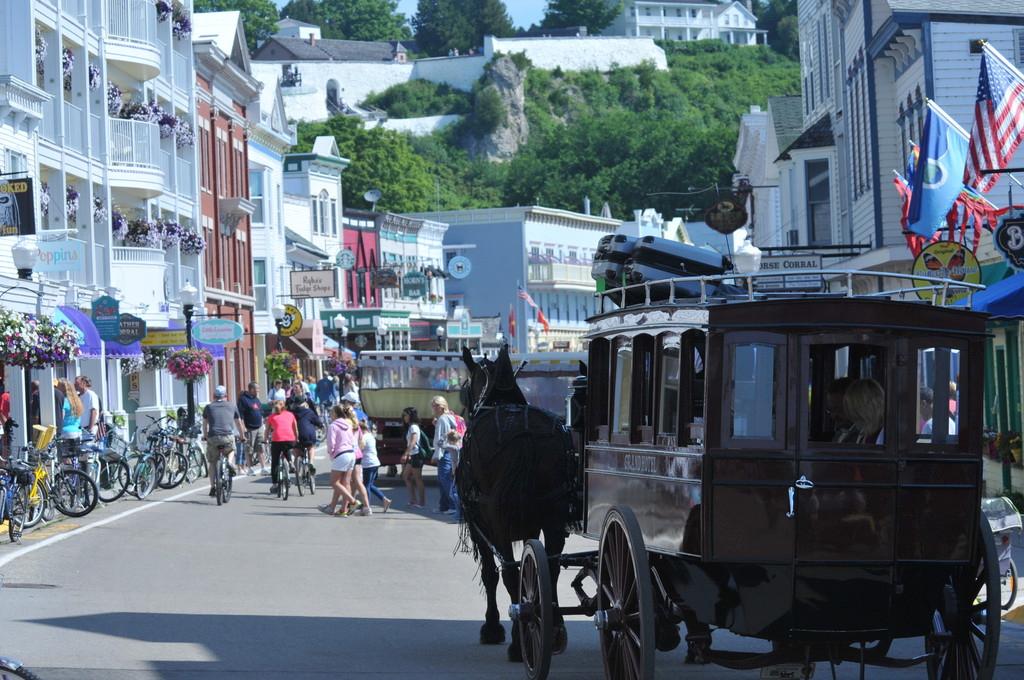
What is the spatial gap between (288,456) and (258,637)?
15.8m

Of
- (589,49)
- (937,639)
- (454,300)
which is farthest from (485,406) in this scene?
(589,49)

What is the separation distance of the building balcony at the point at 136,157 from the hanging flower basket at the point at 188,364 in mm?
5266

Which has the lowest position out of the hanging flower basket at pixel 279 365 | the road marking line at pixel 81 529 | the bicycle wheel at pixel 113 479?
the road marking line at pixel 81 529

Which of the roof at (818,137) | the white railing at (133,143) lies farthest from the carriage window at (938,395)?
the white railing at (133,143)

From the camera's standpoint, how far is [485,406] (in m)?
13.1

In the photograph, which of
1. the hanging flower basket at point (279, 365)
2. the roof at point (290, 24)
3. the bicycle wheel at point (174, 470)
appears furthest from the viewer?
the roof at point (290, 24)

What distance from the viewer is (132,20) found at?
4297cm

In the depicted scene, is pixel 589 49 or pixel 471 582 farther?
pixel 589 49

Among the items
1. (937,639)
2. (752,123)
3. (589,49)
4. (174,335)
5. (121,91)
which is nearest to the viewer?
(937,639)

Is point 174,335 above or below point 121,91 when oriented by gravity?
below

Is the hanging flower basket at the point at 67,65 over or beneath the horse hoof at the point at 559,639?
over

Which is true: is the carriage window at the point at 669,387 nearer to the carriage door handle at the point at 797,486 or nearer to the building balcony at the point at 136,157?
the carriage door handle at the point at 797,486

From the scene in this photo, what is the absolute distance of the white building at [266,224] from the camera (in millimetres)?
64125

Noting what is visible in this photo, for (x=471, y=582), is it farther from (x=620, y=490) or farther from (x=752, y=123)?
(x=752, y=123)
